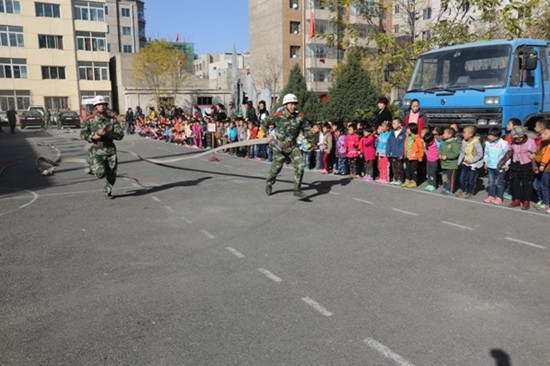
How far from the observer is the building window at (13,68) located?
49406mm

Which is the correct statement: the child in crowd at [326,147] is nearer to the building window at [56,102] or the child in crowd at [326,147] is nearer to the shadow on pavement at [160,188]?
the shadow on pavement at [160,188]

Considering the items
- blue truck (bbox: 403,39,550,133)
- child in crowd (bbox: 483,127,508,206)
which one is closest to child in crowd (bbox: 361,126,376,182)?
blue truck (bbox: 403,39,550,133)

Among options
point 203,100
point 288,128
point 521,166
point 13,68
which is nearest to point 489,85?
point 521,166

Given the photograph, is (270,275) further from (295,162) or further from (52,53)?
(52,53)

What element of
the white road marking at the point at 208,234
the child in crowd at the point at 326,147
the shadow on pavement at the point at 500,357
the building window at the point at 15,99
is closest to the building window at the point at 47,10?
the building window at the point at 15,99

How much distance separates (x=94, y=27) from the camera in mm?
54906

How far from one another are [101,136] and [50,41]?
5019 cm

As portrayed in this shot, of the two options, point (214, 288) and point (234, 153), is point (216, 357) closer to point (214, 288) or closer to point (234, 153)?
point (214, 288)

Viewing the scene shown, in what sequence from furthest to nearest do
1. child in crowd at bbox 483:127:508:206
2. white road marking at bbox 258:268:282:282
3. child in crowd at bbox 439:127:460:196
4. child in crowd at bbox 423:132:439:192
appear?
child in crowd at bbox 423:132:439:192, child in crowd at bbox 439:127:460:196, child in crowd at bbox 483:127:508:206, white road marking at bbox 258:268:282:282

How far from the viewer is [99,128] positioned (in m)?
9.32

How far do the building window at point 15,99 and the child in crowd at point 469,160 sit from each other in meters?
51.6

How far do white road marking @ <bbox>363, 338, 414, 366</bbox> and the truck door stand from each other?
7997mm

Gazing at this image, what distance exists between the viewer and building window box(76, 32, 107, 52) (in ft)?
179

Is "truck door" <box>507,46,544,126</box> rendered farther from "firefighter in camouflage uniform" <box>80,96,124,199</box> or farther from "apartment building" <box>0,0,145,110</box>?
"apartment building" <box>0,0,145,110</box>
